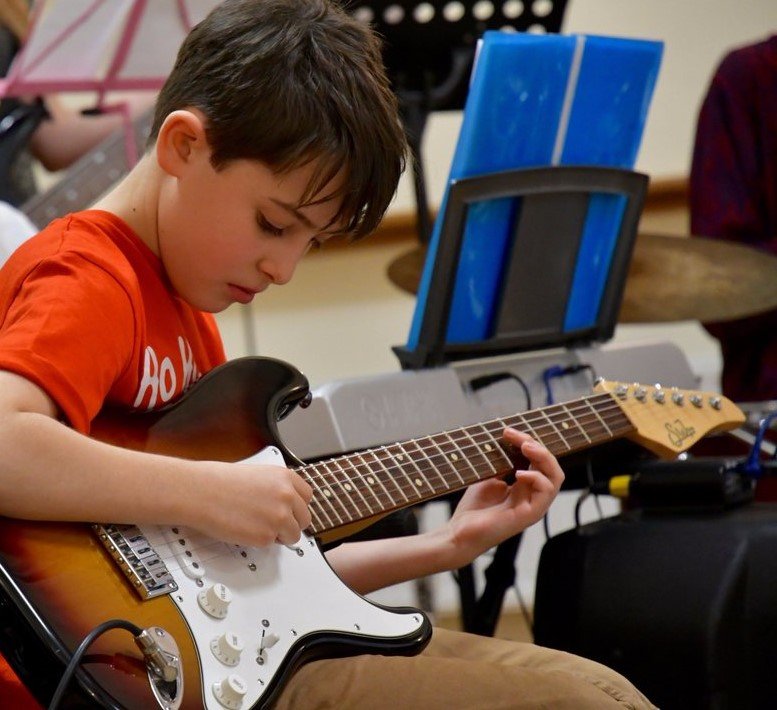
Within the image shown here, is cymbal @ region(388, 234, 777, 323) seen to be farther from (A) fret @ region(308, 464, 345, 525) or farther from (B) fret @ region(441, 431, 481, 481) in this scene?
(A) fret @ region(308, 464, 345, 525)

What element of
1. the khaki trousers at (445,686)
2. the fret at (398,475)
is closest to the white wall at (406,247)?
the fret at (398,475)

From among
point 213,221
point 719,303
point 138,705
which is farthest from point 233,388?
point 719,303

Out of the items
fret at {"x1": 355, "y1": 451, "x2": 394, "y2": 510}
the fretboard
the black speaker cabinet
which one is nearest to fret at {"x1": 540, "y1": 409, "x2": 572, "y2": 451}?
the fretboard

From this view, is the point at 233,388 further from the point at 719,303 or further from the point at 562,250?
the point at 719,303

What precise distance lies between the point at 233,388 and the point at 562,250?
1.88 feet

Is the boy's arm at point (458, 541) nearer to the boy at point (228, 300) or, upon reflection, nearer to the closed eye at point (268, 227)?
the boy at point (228, 300)

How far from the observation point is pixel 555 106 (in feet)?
4.49

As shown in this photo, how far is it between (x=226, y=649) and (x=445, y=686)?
7.2 inches

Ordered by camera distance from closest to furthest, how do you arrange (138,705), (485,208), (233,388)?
(138,705) < (233,388) < (485,208)

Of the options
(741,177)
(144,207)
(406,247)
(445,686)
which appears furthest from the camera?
(406,247)

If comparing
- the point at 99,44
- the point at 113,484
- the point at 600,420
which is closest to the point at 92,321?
the point at 113,484

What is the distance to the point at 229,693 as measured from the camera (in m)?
0.81

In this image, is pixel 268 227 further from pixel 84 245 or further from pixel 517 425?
pixel 517 425

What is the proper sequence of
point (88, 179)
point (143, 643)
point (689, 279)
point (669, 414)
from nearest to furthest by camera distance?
point (143, 643)
point (669, 414)
point (689, 279)
point (88, 179)
